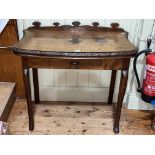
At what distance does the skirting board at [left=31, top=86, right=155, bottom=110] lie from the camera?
2062 mm

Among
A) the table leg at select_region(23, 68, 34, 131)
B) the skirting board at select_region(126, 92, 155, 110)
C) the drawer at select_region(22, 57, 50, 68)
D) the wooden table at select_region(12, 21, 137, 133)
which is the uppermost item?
the wooden table at select_region(12, 21, 137, 133)

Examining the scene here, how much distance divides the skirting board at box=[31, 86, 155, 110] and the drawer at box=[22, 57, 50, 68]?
654mm

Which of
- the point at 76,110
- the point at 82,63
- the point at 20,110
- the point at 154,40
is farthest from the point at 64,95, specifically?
the point at 154,40

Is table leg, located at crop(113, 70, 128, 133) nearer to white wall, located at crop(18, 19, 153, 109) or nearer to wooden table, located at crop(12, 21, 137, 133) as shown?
wooden table, located at crop(12, 21, 137, 133)

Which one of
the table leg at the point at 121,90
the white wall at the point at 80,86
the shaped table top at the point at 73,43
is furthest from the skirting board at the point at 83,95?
the shaped table top at the point at 73,43

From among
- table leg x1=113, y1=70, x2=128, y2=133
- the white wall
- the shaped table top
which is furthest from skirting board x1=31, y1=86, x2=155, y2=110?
the shaped table top

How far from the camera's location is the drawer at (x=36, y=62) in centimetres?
145

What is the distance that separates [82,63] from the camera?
1.44 metres

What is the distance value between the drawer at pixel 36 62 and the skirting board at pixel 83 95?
65 cm

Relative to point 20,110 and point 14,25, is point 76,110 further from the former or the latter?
point 14,25

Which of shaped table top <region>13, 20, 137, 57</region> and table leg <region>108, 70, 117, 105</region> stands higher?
shaped table top <region>13, 20, 137, 57</region>

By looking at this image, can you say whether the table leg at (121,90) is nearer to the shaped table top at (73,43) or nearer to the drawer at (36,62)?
the shaped table top at (73,43)

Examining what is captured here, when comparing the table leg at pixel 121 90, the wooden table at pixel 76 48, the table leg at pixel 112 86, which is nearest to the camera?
the wooden table at pixel 76 48

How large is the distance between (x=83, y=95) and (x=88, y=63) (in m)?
0.74
